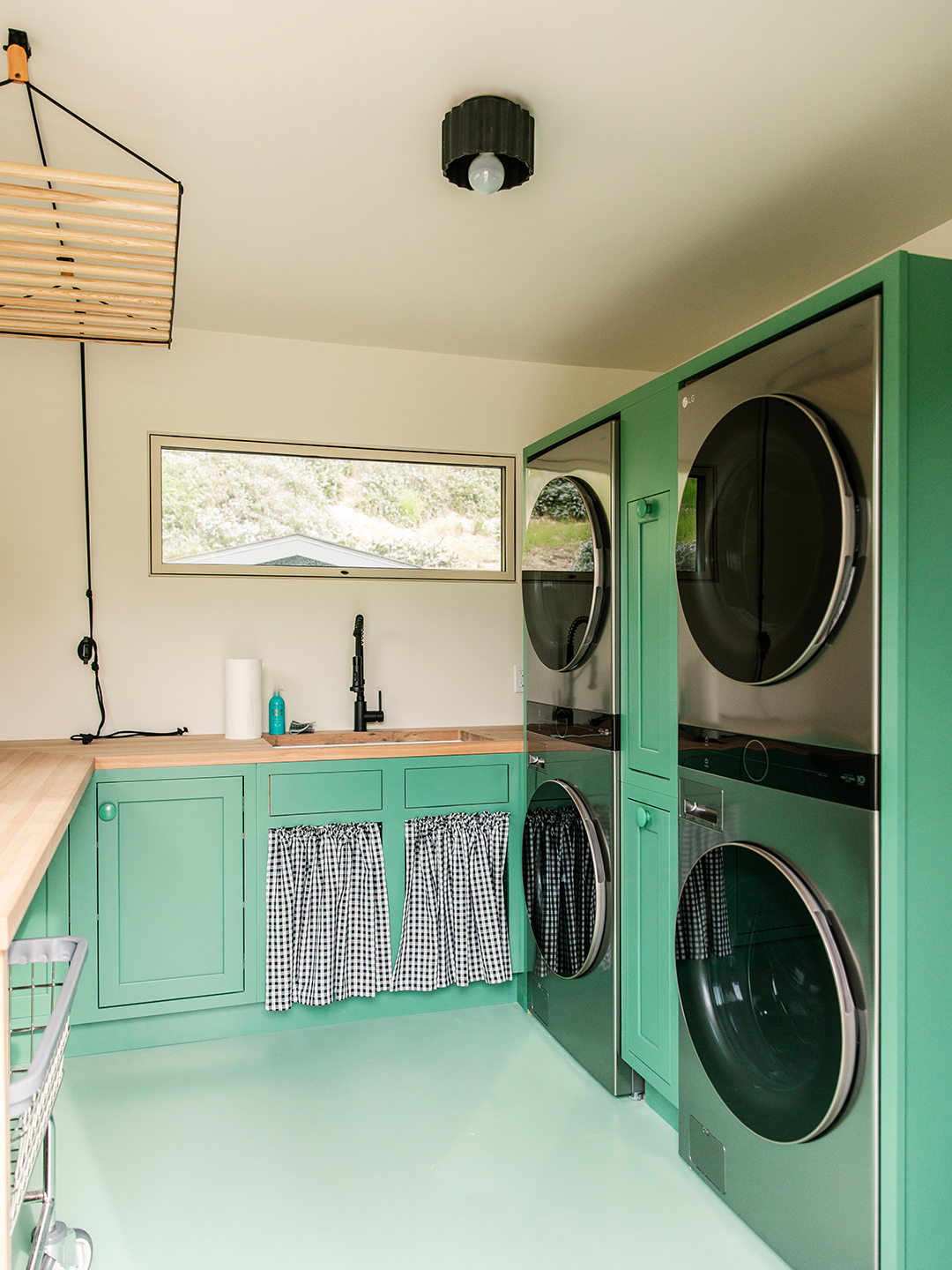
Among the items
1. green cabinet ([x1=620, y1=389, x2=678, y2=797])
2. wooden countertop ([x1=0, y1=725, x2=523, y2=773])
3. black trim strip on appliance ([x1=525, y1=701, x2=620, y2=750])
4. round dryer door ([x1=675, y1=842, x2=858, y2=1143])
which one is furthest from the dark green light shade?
wooden countertop ([x1=0, y1=725, x2=523, y2=773])

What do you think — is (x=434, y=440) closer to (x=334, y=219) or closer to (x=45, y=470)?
(x=334, y=219)

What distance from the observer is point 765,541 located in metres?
1.73

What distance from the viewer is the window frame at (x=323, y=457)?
10.6 feet

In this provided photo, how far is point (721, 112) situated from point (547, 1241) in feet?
8.24

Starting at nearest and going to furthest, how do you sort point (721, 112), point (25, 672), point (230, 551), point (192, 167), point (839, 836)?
point (839, 836) → point (721, 112) → point (192, 167) → point (25, 672) → point (230, 551)

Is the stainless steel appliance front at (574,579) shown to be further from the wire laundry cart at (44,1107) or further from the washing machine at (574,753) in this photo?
the wire laundry cart at (44,1107)

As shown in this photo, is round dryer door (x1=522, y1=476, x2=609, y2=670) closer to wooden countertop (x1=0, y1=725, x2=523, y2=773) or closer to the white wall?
wooden countertop (x1=0, y1=725, x2=523, y2=773)

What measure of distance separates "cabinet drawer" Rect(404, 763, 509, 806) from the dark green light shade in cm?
193

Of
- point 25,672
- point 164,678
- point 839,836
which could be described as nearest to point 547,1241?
point 839,836

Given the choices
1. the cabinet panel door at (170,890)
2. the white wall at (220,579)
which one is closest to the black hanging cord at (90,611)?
the white wall at (220,579)

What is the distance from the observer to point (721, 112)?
1.90 m

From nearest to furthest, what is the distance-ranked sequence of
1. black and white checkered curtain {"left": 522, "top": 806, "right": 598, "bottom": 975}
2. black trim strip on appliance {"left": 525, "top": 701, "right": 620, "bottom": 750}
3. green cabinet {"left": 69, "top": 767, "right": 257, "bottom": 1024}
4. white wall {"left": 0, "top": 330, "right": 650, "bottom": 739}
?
black trim strip on appliance {"left": 525, "top": 701, "right": 620, "bottom": 750}, black and white checkered curtain {"left": 522, "top": 806, "right": 598, "bottom": 975}, green cabinet {"left": 69, "top": 767, "right": 257, "bottom": 1024}, white wall {"left": 0, "top": 330, "right": 650, "bottom": 739}

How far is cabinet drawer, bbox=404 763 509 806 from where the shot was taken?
3021 millimetres

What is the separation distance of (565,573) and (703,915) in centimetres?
113
